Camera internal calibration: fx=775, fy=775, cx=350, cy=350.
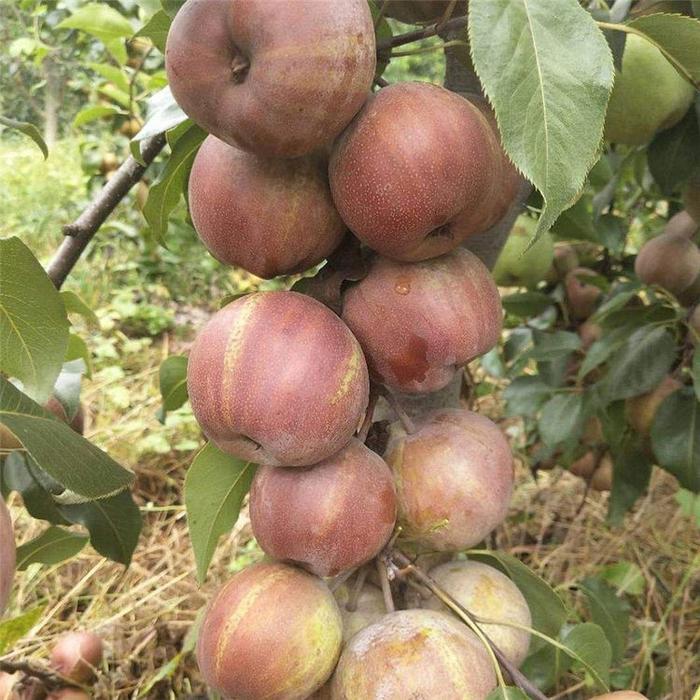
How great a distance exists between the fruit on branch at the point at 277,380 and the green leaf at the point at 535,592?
12.3 inches

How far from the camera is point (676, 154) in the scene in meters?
1.12

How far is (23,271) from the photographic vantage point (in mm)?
714

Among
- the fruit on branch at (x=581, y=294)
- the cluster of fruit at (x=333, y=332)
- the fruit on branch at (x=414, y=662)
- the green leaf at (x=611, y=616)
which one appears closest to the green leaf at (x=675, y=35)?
the cluster of fruit at (x=333, y=332)

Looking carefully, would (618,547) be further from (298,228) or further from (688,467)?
(298,228)

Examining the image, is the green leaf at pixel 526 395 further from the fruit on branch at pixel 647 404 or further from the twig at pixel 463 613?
the twig at pixel 463 613

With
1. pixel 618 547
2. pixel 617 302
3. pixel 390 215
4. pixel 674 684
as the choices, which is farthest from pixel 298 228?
pixel 618 547

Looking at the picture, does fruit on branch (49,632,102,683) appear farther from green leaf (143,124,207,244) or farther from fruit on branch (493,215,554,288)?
fruit on branch (493,215,554,288)

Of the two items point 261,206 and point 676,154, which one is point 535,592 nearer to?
point 261,206

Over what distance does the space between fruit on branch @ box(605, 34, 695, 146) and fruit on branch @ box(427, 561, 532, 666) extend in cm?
62

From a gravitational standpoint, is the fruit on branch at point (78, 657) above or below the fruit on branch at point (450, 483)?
below

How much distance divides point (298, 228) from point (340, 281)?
0.09 meters

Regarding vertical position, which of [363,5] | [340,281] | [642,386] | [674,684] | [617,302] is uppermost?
[363,5]

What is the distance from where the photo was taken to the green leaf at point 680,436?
122 cm

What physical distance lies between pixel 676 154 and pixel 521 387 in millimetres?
611
